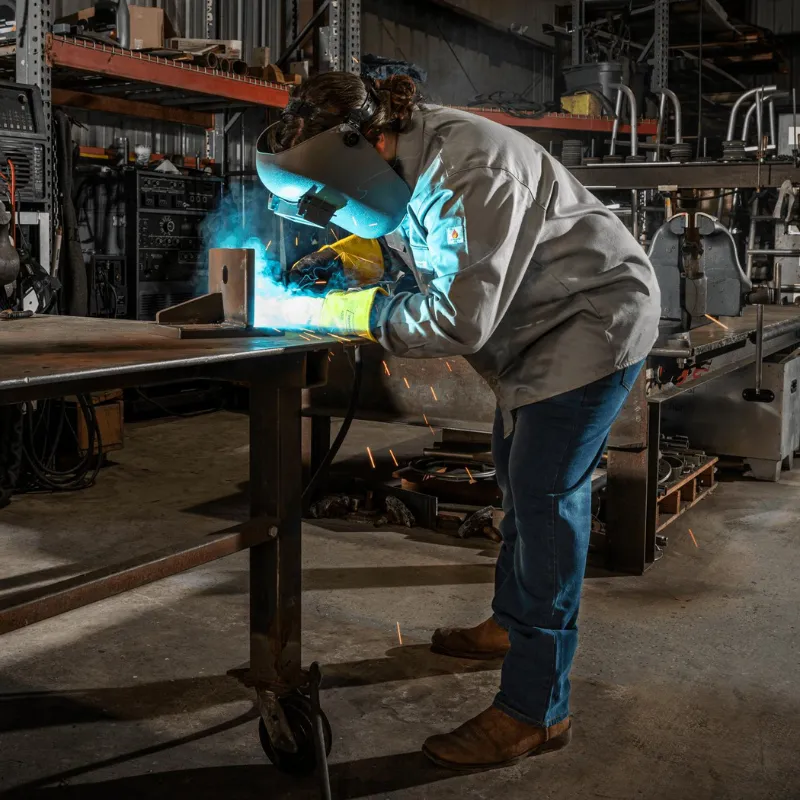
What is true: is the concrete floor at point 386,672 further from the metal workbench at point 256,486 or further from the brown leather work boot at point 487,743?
the metal workbench at point 256,486

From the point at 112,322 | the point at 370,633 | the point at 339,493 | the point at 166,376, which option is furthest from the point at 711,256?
the point at 166,376

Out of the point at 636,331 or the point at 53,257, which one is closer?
the point at 636,331

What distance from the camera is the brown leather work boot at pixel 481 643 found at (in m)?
2.73

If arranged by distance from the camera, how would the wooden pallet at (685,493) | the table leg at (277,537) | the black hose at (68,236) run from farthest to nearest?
the black hose at (68,236) < the wooden pallet at (685,493) < the table leg at (277,537)

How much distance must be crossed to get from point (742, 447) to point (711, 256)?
3.15ft

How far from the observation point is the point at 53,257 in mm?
5047

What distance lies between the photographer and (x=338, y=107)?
6.36ft

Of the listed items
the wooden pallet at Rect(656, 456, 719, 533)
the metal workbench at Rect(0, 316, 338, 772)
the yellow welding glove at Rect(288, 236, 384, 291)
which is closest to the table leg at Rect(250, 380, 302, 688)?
the metal workbench at Rect(0, 316, 338, 772)

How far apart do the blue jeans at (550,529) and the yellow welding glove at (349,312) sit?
0.40 meters

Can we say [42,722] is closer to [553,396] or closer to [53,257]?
[553,396]

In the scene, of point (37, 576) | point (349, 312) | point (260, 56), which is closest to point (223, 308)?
point (349, 312)

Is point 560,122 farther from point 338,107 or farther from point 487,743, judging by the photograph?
point 487,743

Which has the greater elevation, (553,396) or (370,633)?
(553,396)

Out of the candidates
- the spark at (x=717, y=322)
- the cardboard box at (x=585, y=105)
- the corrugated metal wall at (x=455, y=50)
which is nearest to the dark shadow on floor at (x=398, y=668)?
the spark at (x=717, y=322)
